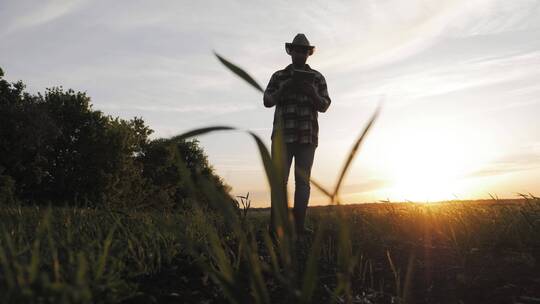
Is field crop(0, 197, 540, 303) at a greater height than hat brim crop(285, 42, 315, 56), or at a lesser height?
lesser

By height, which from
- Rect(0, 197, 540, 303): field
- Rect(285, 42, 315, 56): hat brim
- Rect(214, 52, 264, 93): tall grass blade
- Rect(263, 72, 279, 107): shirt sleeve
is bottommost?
Rect(0, 197, 540, 303): field

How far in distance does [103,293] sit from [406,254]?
2929mm

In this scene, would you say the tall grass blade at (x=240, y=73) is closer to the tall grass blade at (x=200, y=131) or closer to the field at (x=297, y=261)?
the tall grass blade at (x=200, y=131)

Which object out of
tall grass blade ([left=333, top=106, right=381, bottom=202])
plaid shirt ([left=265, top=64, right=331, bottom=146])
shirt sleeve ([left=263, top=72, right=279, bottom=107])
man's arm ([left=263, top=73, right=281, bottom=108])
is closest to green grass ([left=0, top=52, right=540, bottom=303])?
tall grass blade ([left=333, top=106, right=381, bottom=202])

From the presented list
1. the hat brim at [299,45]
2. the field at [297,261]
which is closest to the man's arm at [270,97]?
the hat brim at [299,45]

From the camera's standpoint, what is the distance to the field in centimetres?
171

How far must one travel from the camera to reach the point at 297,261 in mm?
2025

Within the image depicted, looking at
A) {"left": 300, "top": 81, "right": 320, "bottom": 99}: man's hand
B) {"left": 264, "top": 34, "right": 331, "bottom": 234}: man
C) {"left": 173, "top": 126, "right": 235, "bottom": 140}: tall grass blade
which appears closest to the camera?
{"left": 173, "top": 126, "right": 235, "bottom": 140}: tall grass blade

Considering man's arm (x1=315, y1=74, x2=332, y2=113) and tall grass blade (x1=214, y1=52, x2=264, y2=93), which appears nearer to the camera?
tall grass blade (x1=214, y1=52, x2=264, y2=93)

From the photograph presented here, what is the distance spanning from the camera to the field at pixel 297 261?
1709mm

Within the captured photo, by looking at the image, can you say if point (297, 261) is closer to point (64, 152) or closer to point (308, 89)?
point (308, 89)

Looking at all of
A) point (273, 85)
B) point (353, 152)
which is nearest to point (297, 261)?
point (353, 152)

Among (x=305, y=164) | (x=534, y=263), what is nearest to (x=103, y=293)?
(x=534, y=263)

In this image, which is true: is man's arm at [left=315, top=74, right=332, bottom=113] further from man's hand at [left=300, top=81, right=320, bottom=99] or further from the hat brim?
the hat brim
